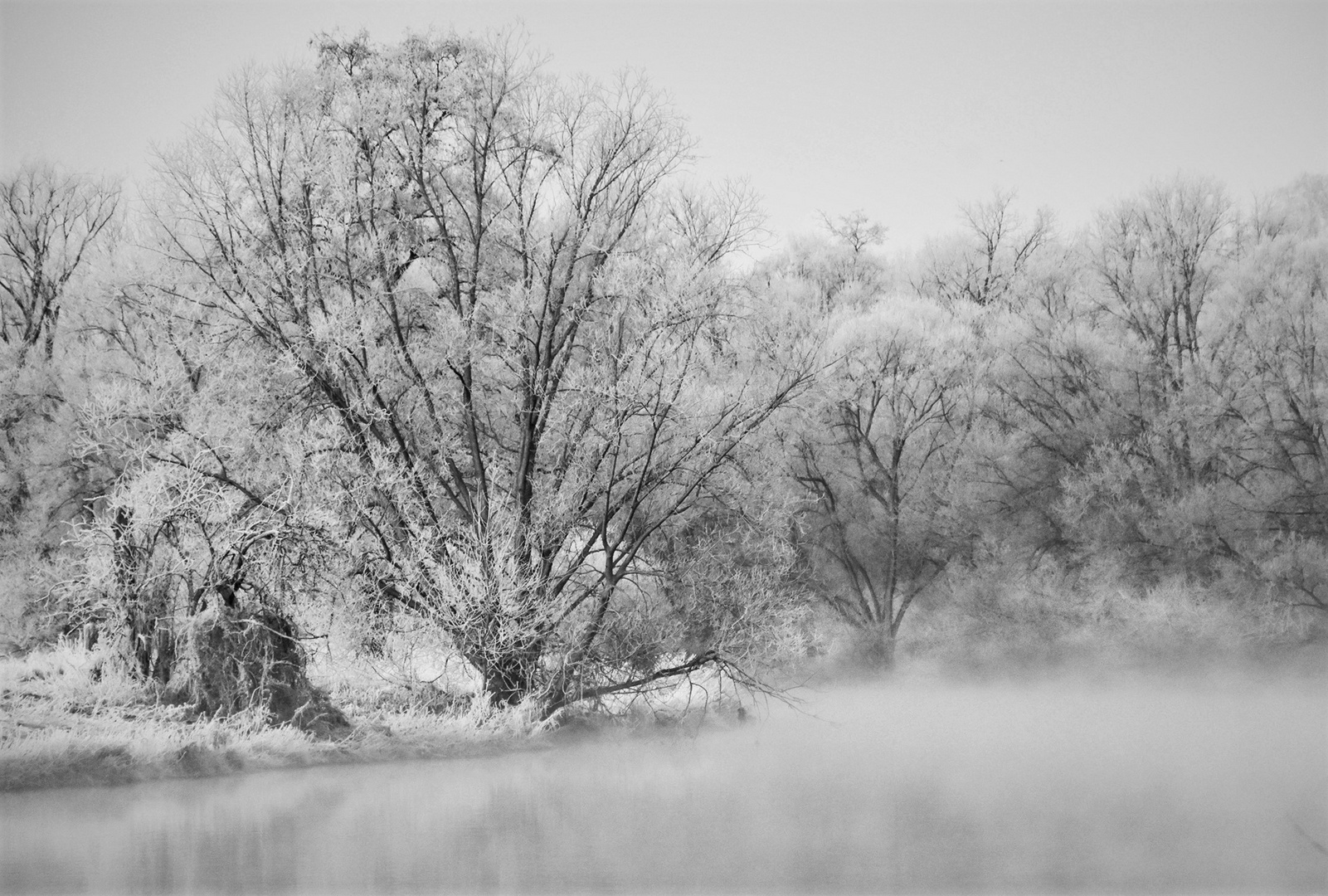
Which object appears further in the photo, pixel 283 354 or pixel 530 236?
pixel 530 236

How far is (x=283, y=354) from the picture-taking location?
14430mm

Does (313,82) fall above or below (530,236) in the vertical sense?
above

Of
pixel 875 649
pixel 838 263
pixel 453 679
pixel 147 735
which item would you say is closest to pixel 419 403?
pixel 453 679

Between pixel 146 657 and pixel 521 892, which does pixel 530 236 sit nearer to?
pixel 146 657

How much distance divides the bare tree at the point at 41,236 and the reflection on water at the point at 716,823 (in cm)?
1480

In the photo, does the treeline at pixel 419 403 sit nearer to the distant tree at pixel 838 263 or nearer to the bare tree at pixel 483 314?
the bare tree at pixel 483 314

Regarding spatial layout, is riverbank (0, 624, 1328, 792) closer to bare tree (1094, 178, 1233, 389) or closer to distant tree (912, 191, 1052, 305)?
bare tree (1094, 178, 1233, 389)

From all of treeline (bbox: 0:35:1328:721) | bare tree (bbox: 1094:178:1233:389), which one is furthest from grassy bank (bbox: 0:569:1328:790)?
bare tree (bbox: 1094:178:1233:389)

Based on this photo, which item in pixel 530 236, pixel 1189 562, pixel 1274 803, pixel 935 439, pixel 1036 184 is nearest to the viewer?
pixel 1274 803

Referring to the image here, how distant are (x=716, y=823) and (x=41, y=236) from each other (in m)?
20.3

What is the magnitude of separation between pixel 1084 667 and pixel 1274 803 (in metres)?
12.8

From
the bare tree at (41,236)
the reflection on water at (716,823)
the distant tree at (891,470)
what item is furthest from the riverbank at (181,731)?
the distant tree at (891,470)

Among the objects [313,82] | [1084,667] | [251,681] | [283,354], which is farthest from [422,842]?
[1084,667]

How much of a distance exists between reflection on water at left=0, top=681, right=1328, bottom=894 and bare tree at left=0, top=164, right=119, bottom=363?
14.8 metres
